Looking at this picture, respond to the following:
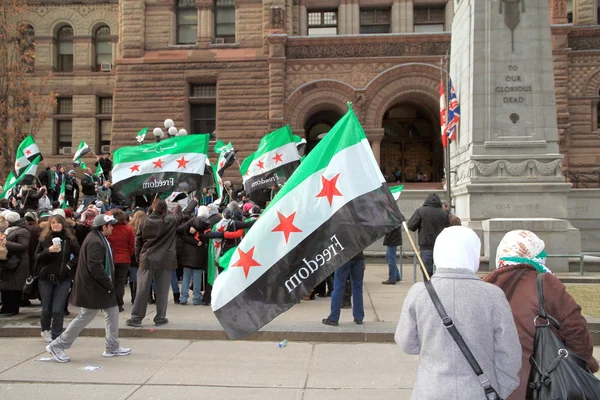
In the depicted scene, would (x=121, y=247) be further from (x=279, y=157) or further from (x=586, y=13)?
(x=586, y=13)

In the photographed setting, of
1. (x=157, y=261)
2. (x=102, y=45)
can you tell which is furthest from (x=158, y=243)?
(x=102, y=45)

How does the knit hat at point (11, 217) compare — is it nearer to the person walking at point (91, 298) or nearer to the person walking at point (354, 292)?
the person walking at point (91, 298)

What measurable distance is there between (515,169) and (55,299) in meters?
11.2

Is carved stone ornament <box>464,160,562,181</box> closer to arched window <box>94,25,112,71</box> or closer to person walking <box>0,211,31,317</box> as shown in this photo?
person walking <box>0,211,31,317</box>

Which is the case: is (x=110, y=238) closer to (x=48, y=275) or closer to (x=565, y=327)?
(x=48, y=275)

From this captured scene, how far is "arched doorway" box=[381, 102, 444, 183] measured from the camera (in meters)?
30.7

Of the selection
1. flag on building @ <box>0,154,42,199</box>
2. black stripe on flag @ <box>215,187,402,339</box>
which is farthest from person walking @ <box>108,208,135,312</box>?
flag on building @ <box>0,154,42,199</box>

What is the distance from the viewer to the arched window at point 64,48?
33781 mm

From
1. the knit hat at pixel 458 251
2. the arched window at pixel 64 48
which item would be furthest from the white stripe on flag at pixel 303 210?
the arched window at pixel 64 48

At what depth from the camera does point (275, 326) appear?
26.2 feet

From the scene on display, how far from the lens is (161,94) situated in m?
28.4

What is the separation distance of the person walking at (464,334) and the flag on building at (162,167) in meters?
8.94

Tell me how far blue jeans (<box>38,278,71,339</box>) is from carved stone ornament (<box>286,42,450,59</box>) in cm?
2180

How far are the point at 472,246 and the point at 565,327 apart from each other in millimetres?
810
